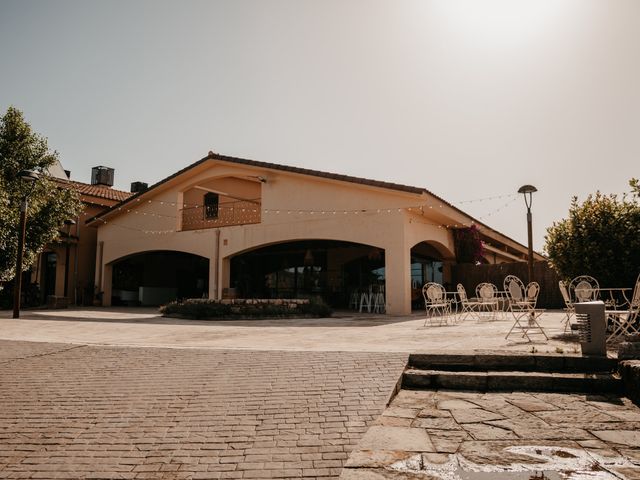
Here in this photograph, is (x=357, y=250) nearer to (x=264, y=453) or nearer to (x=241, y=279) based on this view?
(x=241, y=279)

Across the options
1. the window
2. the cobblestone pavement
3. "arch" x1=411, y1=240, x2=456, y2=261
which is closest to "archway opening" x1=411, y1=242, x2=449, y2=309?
"arch" x1=411, y1=240, x2=456, y2=261

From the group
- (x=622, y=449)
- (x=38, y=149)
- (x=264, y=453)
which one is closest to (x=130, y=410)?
(x=264, y=453)

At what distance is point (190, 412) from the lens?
140 inches

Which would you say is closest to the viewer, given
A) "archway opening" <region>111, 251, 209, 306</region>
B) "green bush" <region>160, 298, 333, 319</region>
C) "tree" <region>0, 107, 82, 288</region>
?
"green bush" <region>160, 298, 333, 319</region>

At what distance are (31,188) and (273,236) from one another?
7953mm

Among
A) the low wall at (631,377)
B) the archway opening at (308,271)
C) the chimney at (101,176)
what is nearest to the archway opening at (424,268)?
the archway opening at (308,271)

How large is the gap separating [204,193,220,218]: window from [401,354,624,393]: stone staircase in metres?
13.4

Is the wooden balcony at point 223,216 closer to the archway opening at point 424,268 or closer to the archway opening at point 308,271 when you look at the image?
the archway opening at point 308,271

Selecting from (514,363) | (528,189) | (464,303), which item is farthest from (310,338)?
(528,189)

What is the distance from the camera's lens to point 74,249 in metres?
19.5

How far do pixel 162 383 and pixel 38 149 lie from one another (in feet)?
48.0

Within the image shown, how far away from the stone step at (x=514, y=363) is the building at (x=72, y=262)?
1720cm

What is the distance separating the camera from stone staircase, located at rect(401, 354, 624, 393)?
416cm

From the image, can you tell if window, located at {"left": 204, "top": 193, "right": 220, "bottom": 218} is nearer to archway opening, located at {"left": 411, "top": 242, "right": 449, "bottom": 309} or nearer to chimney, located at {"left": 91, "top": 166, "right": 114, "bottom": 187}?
archway opening, located at {"left": 411, "top": 242, "right": 449, "bottom": 309}
